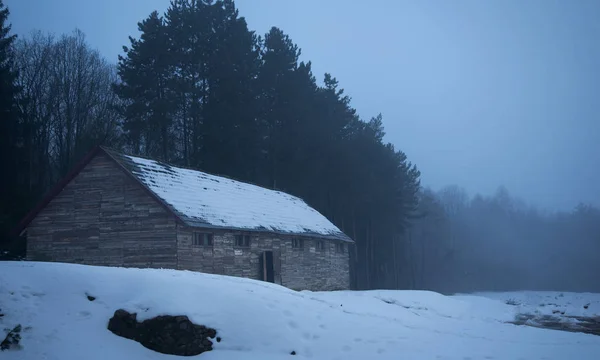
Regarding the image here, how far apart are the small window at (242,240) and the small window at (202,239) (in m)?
2.25

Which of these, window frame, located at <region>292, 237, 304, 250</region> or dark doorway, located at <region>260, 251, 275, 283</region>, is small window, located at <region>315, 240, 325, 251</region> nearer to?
window frame, located at <region>292, 237, 304, 250</region>

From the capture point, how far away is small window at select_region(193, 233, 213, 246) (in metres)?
26.1

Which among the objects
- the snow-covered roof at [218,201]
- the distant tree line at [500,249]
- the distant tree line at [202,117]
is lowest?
the distant tree line at [500,249]

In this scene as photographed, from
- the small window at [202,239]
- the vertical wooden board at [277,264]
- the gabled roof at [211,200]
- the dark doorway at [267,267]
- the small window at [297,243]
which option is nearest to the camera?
the gabled roof at [211,200]

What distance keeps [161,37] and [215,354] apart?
38.9 m

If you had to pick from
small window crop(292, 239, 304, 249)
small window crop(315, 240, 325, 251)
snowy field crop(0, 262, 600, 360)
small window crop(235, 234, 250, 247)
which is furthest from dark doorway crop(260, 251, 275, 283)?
snowy field crop(0, 262, 600, 360)

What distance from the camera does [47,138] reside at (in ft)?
146

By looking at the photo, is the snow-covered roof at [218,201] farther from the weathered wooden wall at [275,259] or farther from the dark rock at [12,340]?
the dark rock at [12,340]

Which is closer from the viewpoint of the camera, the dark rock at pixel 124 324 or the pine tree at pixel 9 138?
the dark rock at pixel 124 324

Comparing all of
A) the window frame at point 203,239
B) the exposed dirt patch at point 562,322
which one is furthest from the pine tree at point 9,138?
the exposed dirt patch at point 562,322

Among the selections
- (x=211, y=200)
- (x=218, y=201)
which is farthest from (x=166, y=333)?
(x=218, y=201)

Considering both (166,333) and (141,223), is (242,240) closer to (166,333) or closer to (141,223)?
(141,223)

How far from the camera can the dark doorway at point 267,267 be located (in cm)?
3034

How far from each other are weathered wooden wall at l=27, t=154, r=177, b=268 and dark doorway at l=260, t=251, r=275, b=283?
6974 mm
